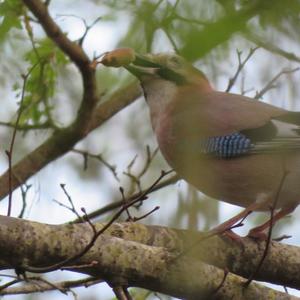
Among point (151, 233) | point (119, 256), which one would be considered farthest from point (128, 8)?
point (151, 233)

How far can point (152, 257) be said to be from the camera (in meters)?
4.16

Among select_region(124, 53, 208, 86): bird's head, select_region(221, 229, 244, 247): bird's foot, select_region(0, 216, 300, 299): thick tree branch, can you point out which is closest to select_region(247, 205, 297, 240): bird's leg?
select_region(221, 229, 244, 247): bird's foot

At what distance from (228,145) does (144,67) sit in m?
1.04

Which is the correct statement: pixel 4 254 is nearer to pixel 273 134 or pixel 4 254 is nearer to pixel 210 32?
pixel 210 32

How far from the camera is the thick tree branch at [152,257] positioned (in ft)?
12.3

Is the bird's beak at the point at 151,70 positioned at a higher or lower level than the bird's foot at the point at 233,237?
higher

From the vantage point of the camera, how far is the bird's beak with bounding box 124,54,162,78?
6.08 metres

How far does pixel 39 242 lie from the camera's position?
149 inches

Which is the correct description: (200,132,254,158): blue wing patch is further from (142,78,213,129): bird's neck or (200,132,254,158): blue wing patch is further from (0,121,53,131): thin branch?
(0,121,53,131): thin branch

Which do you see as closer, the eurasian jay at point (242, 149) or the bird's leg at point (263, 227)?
the bird's leg at point (263, 227)

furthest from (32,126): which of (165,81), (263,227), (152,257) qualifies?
(152,257)

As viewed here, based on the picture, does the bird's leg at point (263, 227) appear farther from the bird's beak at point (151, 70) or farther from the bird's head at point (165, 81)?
the bird's beak at point (151, 70)

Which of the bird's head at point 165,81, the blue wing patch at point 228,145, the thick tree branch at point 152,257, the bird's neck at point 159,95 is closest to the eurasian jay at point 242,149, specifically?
the blue wing patch at point 228,145

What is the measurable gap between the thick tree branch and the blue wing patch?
3.30ft
